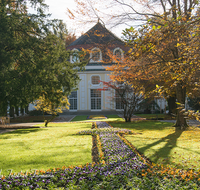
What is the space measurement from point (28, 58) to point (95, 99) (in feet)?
66.4

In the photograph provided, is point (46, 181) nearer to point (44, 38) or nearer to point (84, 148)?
point (84, 148)

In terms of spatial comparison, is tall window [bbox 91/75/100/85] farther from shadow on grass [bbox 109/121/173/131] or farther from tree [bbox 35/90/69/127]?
shadow on grass [bbox 109/121/173/131]

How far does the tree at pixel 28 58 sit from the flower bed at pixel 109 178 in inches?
288

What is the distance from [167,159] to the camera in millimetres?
5172

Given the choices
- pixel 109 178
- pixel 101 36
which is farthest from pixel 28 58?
pixel 109 178

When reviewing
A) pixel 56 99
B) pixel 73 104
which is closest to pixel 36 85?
pixel 56 99

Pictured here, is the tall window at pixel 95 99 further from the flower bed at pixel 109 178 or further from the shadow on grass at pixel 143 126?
the flower bed at pixel 109 178

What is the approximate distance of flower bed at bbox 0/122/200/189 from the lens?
3631 millimetres

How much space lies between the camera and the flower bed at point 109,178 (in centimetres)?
363

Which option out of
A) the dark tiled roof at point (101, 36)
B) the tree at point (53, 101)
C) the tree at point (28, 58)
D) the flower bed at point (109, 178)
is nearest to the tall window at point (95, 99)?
the dark tiled roof at point (101, 36)

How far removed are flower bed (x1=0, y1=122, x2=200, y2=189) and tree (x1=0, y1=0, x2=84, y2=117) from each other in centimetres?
732

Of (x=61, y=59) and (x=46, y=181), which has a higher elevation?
(x=61, y=59)

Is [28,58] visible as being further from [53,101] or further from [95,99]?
[95,99]

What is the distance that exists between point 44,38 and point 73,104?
19.3 m
